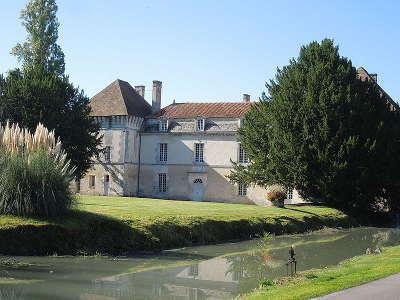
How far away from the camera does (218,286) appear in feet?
38.5

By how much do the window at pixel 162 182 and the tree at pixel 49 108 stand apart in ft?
42.4

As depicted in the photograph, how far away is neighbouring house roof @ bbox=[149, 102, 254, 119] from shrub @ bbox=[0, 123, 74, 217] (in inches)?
1174

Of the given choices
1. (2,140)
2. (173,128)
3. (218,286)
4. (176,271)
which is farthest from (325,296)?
(173,128)

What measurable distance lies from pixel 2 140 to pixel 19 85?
60.8 feet

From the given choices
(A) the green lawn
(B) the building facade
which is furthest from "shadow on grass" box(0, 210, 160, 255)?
(B) the building facade

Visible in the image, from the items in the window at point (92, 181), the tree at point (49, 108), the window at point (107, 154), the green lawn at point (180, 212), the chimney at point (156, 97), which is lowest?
the green lawn at point (180, 212)

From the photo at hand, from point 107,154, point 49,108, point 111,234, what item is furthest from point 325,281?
point 107,154

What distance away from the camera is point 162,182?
47219mm

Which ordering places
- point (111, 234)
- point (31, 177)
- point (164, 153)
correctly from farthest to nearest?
point (164, 153), point (111, 234), point (31, 177)

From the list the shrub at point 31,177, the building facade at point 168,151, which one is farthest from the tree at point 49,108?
the shrub at point 31,177

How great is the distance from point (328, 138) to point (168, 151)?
735 inches

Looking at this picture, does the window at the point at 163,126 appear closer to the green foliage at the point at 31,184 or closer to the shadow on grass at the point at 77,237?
the shadow on grass at the point at 77,237

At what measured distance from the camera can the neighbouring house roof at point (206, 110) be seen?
149 feet

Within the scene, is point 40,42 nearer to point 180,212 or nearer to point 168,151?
point 168,151
